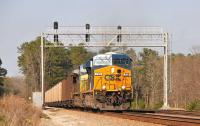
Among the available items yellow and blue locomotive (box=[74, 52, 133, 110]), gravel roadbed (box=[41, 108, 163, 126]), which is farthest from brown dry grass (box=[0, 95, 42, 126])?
yellow and blue locomotive (box=[74, 52, 133, 110])

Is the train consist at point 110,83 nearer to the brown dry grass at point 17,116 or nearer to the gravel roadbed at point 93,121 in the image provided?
the gravel roadbed at point 93,121

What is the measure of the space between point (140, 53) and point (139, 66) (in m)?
10.2

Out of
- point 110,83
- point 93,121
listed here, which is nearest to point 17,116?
point 93,121

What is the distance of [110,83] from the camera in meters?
33.8

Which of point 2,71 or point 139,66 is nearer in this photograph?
point 139,66

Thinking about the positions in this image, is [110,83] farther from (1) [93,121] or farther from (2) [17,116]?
(2) [17,116]

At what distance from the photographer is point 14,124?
16.9 m

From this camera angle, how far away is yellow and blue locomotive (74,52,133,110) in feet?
109

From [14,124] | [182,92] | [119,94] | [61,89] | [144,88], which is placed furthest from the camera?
[144,88]

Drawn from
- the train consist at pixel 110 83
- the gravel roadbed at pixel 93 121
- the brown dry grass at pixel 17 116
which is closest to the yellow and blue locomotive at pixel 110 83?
the train consist at pixel 110 83

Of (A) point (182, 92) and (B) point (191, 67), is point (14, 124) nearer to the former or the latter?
(A) point (182, 92)

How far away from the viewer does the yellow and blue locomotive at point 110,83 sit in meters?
33.4

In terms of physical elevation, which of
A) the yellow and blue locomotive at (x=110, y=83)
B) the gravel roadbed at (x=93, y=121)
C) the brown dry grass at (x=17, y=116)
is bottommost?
the gravel roadbed at (x=93, y=121)

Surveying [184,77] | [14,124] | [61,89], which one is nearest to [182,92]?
[184,77]
